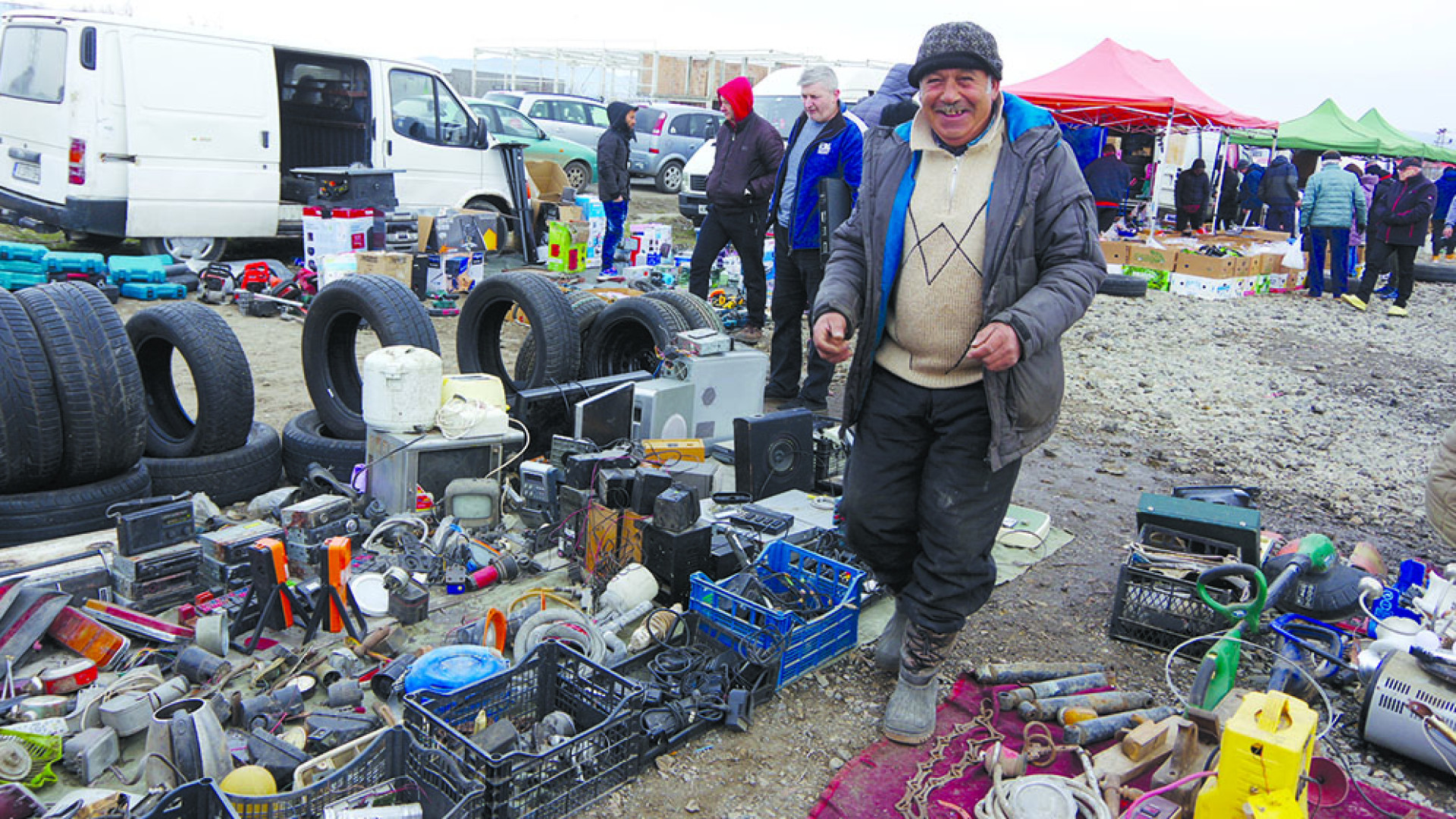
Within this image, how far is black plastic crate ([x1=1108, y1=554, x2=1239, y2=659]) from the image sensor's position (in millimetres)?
3641

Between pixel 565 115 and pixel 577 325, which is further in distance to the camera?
pixel 565 115

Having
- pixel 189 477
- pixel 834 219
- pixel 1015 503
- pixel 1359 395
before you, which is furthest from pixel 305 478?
pixel 1359 395

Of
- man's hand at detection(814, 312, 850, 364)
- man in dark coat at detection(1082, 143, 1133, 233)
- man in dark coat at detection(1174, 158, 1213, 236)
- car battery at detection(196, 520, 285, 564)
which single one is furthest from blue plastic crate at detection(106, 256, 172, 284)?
man in dark coat at detection(1174, 158, 1213, 236)

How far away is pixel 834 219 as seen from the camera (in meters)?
5.73

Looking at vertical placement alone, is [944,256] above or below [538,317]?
above

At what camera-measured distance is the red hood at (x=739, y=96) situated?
6949mm

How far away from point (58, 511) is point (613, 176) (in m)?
7.61

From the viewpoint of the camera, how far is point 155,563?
3.52m

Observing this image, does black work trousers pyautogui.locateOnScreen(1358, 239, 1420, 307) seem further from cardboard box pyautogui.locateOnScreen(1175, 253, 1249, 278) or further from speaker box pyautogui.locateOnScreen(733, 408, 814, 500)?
speaker box pyautogui.locateOnScreen(733, 408, 814, 500)

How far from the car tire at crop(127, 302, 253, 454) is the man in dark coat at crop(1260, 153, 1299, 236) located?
17670 millimetres

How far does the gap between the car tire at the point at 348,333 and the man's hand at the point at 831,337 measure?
8.71 feet

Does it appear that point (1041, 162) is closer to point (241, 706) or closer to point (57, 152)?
point (241, 706)

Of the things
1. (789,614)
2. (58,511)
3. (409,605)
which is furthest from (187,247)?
(789,614)

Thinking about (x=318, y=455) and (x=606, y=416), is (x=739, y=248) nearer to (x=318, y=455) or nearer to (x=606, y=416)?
(x=606, y=416)
